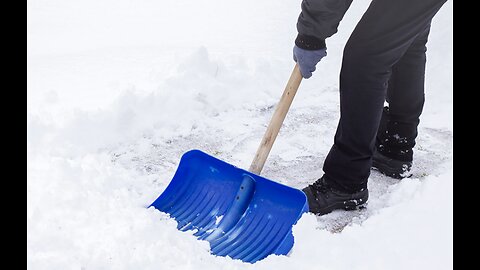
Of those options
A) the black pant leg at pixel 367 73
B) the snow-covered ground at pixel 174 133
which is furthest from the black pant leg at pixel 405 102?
the black pant leg at pixel 367 73

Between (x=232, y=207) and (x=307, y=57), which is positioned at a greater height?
(x=307, y=57)

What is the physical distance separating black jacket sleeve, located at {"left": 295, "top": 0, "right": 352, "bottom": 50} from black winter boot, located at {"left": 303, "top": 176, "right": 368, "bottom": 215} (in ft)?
1.86

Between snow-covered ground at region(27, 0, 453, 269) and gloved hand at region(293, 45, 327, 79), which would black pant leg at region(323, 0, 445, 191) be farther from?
snow-covered ground at region(27, 0, 453, 269)

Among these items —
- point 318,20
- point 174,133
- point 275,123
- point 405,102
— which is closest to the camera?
point 318,20

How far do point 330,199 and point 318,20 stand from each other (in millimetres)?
698

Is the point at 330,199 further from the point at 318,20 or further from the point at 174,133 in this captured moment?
the point at 174,133

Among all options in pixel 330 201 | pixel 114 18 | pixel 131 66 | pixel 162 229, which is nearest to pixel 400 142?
pixel 330 201

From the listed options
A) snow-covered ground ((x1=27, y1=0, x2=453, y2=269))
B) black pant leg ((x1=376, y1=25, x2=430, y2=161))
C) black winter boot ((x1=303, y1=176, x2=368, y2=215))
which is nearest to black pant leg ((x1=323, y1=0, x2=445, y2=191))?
black winter boot ((x1=303, y1=176, x2=368, y2=215))

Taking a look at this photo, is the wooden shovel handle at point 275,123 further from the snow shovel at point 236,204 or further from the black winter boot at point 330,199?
the black winter boot at point 330,199

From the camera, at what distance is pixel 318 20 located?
193 cm

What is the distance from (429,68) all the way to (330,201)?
1920 mm

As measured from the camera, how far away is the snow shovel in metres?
1.88

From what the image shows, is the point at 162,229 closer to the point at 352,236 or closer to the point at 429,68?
the point at 352,236

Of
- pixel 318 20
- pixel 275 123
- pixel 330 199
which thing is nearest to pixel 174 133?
pixel 275 123
